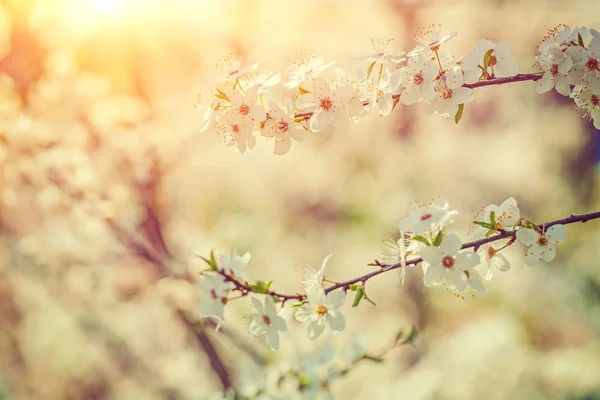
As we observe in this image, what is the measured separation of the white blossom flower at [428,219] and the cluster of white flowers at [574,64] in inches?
8.6

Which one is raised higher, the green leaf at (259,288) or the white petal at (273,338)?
the green leaf at (259,288)

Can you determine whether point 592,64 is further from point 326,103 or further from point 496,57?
point 326,103

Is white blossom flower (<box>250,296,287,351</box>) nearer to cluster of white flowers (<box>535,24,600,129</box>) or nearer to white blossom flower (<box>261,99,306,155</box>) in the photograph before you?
white blossom flower (<box>261,99,306,155</box>)

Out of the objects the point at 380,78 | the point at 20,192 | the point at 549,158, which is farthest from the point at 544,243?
the point at 549,158

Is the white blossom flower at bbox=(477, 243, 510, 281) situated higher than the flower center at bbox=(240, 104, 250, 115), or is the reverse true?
the flower center at bbox=(240, 104, 250, 115)

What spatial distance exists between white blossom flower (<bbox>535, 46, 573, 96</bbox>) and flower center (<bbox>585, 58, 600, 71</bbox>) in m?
0.02

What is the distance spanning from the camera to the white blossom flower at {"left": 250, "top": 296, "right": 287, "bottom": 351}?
64cm

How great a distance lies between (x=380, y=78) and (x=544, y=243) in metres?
0.30

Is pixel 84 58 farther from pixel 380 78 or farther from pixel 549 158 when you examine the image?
pixel 549 158

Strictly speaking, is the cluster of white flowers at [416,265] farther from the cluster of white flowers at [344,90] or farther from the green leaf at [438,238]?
the cluster of white flowers at [344,90]

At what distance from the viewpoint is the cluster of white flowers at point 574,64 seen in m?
0.59

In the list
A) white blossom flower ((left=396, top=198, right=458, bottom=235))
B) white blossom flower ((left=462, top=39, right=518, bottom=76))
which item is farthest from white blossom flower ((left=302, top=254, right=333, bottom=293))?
white blossom flower ((left=462, top=39, right=518, bottom=76))

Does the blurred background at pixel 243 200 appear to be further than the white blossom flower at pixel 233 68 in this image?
Yes

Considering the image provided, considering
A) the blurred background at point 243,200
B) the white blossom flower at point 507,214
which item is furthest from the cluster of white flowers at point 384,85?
the blurred background at point 243,200
